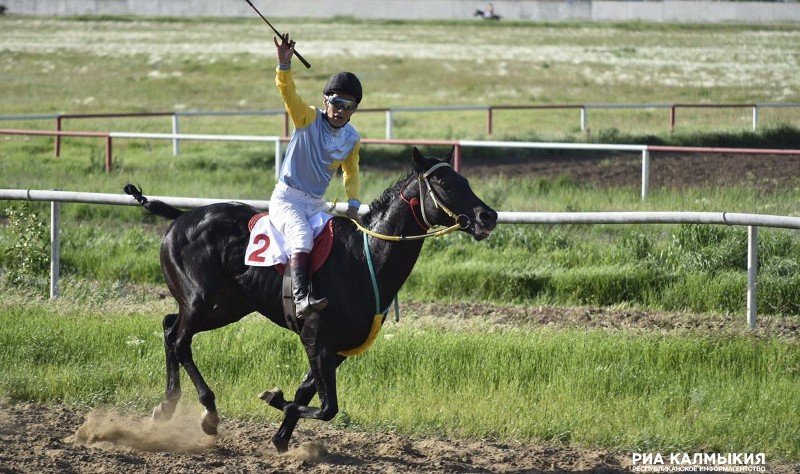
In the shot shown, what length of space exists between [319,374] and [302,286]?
524 millimetres

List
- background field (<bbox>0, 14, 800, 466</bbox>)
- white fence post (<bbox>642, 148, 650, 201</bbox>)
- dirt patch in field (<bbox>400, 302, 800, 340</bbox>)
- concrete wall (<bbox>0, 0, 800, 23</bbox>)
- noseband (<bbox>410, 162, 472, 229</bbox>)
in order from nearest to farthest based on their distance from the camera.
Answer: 1. noseband (<bbox>410, 162, 472, 229</bbox>)
2. background field (<bbox>0, 14, 800, 466</bbox>)
3. dirt patch in field (<bbox>400, 302, 800, 340</bbox>)
4. white fence post (<bbox>642, 148, 650, 201</bbox>)
5. concrete wall (<bbox>0, 0, 800, 23</bbox>)

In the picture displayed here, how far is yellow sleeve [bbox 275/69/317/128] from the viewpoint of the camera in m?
6.73

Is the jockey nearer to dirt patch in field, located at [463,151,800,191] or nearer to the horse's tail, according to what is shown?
the horse's tail

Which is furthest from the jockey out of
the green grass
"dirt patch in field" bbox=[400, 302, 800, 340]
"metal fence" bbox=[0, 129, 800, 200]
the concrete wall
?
the concrete wall

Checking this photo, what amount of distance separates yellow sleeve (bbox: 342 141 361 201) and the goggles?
0.33m

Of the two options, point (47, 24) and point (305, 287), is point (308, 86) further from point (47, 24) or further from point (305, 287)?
point (305, 287)

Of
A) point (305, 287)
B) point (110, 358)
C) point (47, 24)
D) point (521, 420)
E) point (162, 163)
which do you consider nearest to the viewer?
point (305, 287)

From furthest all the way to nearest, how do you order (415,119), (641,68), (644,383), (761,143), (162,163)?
(641,68) → (415,119) → (761,143) → (162,163) → (644,383)

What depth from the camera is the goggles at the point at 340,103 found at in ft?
22.5

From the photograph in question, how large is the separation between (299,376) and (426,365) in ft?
3.13

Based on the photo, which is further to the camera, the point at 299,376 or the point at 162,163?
the point at 162,163

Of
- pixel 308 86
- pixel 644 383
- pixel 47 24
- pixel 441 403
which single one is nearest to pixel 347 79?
pixel 441 403

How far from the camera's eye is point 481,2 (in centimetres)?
7481

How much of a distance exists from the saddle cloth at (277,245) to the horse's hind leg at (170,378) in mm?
967
